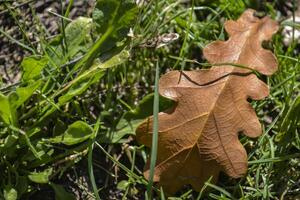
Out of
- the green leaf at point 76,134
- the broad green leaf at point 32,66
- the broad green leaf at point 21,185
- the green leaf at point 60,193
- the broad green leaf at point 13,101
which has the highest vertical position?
the broad green leaf at point 32,66

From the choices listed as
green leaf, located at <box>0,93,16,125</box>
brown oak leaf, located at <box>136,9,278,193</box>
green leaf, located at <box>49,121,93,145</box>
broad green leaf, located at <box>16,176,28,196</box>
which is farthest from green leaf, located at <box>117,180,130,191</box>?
green leaf, located at <box>0,93,16,125</box>

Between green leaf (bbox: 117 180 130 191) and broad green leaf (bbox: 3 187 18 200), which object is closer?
broad green leaf (bbox: 3 187 18 200)

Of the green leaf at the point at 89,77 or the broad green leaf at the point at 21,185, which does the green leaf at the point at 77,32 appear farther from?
the broad green leaf at the point at 21,185

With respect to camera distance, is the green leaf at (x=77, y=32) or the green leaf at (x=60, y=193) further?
the green leaf at (x=77, y=32)

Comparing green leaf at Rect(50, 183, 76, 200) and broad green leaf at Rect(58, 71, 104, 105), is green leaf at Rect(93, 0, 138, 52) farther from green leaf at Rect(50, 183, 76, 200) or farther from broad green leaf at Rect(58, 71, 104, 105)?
green leaf at Rect(50, 183, 76, 200)

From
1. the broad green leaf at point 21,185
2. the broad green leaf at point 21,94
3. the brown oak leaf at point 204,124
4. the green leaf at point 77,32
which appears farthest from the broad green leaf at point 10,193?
the green leaf at point 77,32

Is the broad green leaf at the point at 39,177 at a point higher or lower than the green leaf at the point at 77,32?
lower

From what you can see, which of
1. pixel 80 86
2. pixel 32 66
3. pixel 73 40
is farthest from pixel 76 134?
pixel 73 40
